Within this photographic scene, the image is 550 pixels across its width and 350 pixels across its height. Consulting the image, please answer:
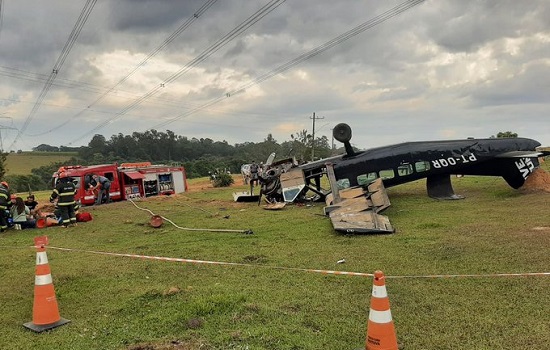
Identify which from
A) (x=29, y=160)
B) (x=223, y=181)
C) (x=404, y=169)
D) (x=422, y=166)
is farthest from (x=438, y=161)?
(x=29, y=160)

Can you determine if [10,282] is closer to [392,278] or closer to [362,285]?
[362,285]

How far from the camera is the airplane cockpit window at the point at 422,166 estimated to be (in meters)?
16.3

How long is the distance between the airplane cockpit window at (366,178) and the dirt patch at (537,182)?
574 cm

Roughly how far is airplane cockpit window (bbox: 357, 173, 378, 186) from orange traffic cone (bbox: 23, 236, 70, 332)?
12937 mm

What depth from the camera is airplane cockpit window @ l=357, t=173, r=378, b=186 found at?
16.4 metres

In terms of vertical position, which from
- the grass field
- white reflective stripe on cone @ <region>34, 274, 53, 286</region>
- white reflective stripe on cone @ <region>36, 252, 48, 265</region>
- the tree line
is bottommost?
the grass field

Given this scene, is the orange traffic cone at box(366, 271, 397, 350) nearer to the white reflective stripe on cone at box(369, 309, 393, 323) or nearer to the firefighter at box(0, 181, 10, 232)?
the white reflective stripe on cone at box(369, 309, 393, 323)

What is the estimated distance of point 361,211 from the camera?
11.2 m

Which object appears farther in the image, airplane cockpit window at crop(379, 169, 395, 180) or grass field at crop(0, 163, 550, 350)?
airplane cockpit window at crop(379, 169, 395, 180)

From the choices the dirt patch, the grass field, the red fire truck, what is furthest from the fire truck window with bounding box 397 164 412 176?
the red fire truck

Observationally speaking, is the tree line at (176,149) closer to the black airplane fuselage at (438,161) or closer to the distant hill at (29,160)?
the distant hill at (29,160)

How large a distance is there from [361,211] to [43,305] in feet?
26.5

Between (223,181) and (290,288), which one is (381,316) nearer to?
(290,288)

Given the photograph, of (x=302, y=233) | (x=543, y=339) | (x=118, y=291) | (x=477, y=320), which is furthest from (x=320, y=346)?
(x=302, y=233)
